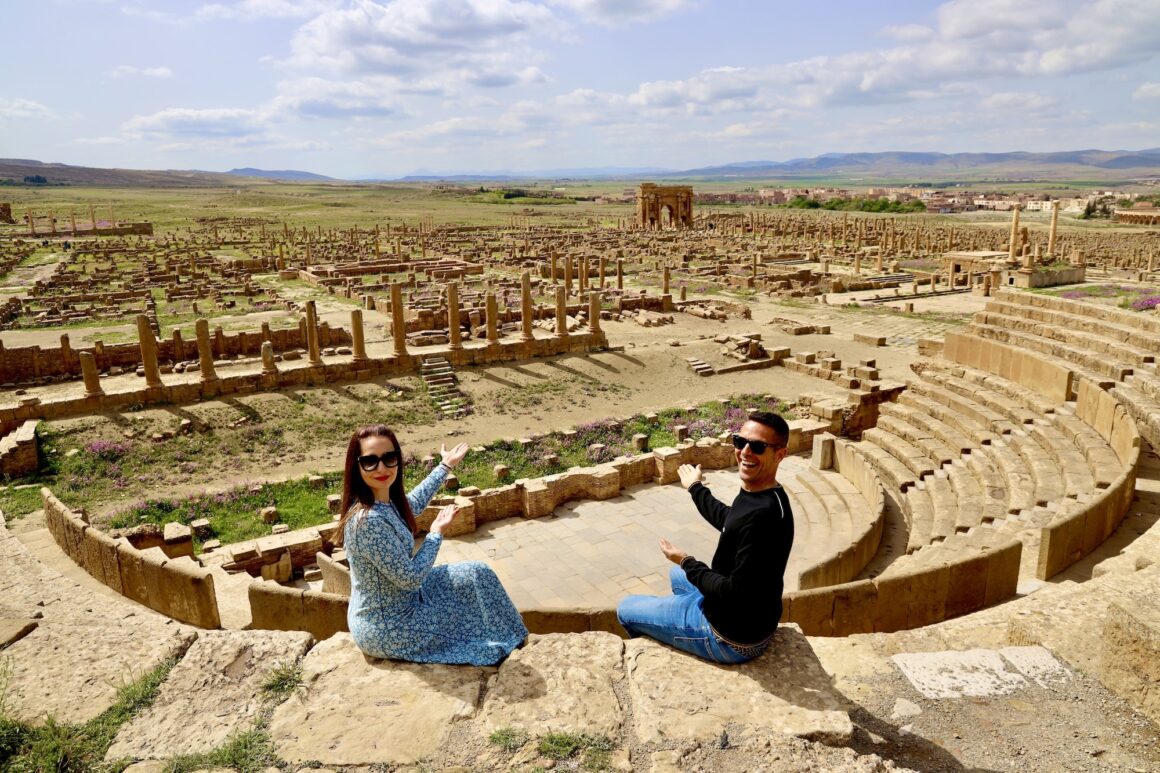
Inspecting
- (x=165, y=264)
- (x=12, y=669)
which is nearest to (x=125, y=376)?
(x=12, y=669)

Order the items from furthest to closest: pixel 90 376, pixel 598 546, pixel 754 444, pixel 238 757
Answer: pixel 90 376, pixel 598 546, pixel 754 444, pixel 238 757

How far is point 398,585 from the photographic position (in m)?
4.76

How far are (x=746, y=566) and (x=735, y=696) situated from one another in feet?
2.68

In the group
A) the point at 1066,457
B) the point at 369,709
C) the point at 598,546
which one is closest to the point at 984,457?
the point at 1066,457

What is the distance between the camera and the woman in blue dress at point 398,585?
15.5 feet

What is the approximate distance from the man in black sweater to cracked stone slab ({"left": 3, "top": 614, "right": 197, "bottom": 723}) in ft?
11.9

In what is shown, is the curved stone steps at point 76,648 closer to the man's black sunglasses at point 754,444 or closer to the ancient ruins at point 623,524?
the ancient ruins at point 623,524

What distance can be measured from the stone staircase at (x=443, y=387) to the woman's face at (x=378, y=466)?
16930 millimetres

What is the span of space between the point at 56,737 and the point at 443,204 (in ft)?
517

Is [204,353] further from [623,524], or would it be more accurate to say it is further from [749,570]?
[749,570]

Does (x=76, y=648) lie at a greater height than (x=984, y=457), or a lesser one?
greater

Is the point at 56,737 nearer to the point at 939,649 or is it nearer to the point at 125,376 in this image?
the point at 939,649

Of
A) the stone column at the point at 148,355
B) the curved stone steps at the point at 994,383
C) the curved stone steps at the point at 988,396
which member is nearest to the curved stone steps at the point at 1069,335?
the curved stone steps at the point at 994,383

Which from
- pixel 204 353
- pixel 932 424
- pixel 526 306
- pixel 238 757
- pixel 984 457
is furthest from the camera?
pixel 526 306
